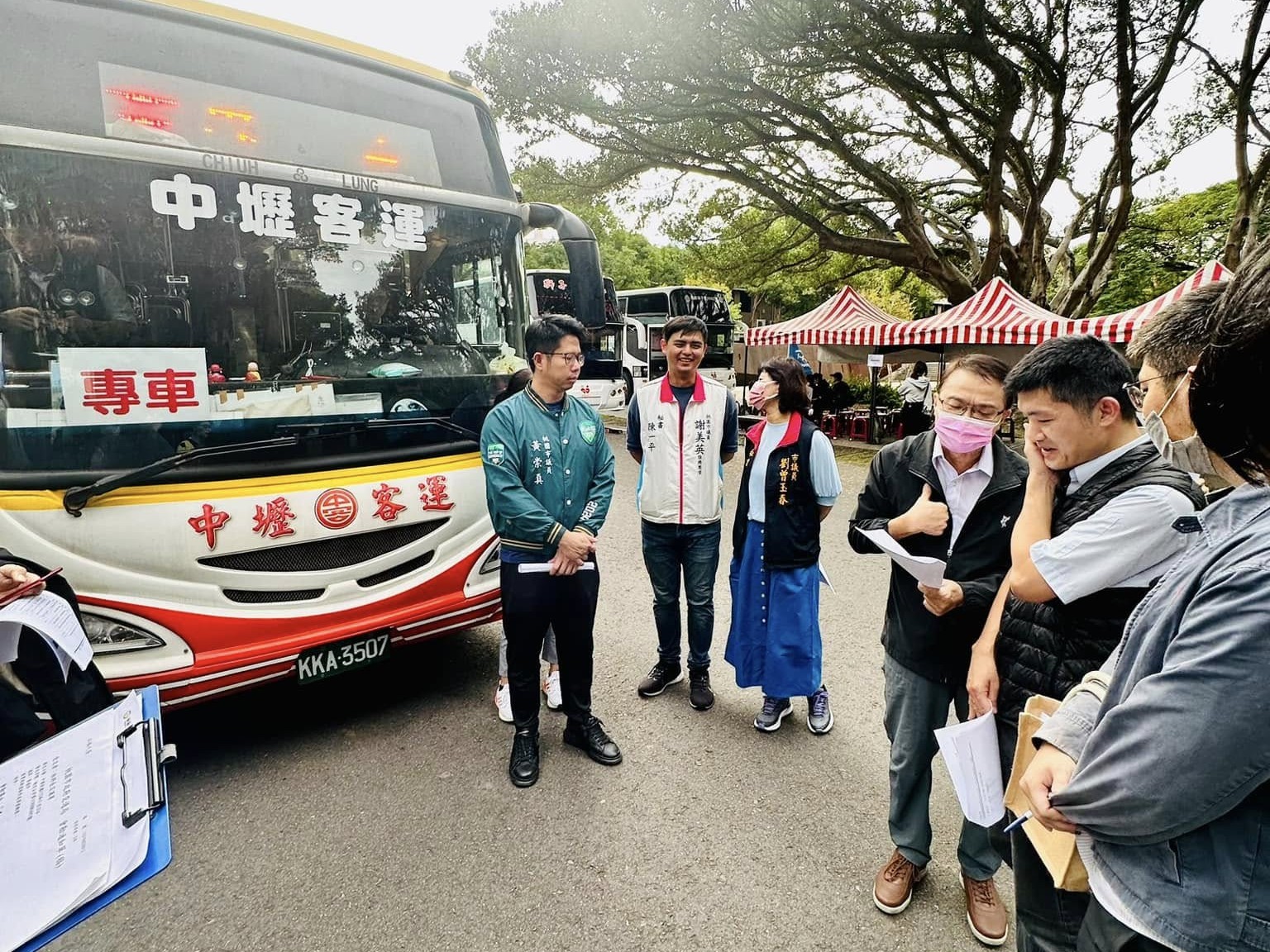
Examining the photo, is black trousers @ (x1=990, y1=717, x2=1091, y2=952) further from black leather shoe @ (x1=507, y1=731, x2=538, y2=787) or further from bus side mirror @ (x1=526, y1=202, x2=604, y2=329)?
bus side mirror @ (x1=526, y1=202, x2=604, y2=329)

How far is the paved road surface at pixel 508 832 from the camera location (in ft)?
6.70

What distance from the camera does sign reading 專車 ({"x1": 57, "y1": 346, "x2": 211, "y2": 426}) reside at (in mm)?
2291

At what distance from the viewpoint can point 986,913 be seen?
6.63ft

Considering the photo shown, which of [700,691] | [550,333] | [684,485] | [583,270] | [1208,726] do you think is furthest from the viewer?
[583,270]

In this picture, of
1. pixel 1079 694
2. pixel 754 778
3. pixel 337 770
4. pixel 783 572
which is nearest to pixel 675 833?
pixel 754 778

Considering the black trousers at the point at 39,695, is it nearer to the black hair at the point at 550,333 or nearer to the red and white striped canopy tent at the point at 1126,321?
the black hair at the point at 550,333

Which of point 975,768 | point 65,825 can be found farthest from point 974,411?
point 65,825

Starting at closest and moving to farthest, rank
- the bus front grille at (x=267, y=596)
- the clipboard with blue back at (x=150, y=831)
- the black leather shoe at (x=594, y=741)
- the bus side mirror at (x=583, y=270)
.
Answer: the clipboard with blue back at (x=150, y=831) → the bus front grille at (x=267, y=596) → the black leather shoe at (x=594, y=741) → the bus side mirror at (x=583, y=270)

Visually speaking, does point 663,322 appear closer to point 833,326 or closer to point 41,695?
point 833,326

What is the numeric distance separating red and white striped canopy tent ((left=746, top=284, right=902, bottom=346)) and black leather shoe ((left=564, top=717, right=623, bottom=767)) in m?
10.4

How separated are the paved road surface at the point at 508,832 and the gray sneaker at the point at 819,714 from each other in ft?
0.15

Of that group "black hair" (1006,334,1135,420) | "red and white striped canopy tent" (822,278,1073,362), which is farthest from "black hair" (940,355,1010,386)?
"red and white striped canopy tent" (822,278,1073,362)

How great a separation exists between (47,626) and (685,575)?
7.98 ft

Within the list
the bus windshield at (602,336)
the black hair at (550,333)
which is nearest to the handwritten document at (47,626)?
the black hair at (550,333)
